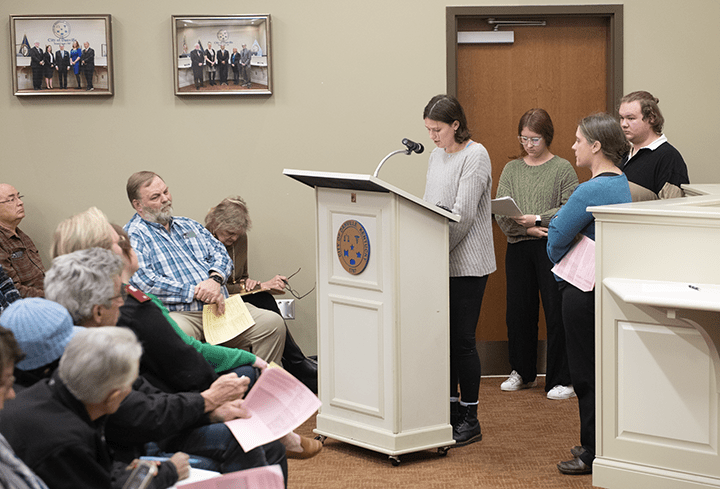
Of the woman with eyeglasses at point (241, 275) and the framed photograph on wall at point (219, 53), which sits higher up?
the framed photograph on wall at point (219, 53)

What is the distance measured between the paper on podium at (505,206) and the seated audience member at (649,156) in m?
0.54

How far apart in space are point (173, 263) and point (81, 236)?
Result: 149 centimetres

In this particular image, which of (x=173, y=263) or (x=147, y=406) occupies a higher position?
(x=173, y=263)

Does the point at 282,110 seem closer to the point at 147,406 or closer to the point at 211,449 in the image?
the point at 211,449

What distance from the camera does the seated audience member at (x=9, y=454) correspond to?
1.34m

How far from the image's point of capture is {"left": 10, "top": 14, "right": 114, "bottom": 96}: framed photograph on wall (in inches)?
174

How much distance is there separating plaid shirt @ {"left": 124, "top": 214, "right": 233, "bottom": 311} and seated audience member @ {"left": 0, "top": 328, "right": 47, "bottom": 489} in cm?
203

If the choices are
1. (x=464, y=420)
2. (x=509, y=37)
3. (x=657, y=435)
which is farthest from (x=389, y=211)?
(x=509, y=37)

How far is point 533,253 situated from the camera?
422 cm

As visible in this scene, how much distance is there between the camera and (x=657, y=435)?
2.71m

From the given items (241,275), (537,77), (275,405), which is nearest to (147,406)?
(275,405)

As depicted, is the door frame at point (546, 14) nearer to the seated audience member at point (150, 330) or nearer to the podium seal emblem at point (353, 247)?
the podium seal emblem at point (353, 247)

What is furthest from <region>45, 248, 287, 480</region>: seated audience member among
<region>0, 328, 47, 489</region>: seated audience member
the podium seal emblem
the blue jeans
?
the podium seal emblem

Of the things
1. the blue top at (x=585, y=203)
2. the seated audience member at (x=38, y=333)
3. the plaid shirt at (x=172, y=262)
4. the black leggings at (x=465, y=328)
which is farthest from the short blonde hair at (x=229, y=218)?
the seated audience member at (x=38, y=333)
